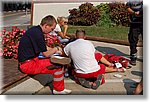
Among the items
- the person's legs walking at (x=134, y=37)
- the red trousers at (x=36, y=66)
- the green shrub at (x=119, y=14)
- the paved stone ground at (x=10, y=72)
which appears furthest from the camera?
the green shrub at (x=119, y=14)

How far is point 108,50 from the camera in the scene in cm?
772

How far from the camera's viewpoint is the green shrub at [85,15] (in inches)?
508

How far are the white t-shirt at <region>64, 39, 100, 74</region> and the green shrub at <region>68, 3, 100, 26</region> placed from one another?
8340 millimetres

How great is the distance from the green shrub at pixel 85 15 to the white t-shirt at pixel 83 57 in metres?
8.34

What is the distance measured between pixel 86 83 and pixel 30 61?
94 centimetres

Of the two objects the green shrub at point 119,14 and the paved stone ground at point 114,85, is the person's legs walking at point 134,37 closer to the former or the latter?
the paved stone ground at point 114,85

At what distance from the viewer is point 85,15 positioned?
1312cm

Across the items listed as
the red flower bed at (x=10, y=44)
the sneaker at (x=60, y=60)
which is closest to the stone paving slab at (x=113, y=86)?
the sneaker at (x=60, y=60)

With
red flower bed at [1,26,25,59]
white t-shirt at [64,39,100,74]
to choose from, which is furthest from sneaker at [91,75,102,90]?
red flower bed at [1,26,25,59]

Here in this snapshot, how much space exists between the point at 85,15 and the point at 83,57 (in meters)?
8.69

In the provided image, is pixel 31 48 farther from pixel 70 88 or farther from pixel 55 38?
pixel 55 38

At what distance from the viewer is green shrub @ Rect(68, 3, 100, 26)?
12.9m

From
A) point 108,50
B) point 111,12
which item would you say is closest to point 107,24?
point 111,12

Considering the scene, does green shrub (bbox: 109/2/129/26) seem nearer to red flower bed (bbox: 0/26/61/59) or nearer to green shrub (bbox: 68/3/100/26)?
green shrub (bbox: 68/3/100/26)
